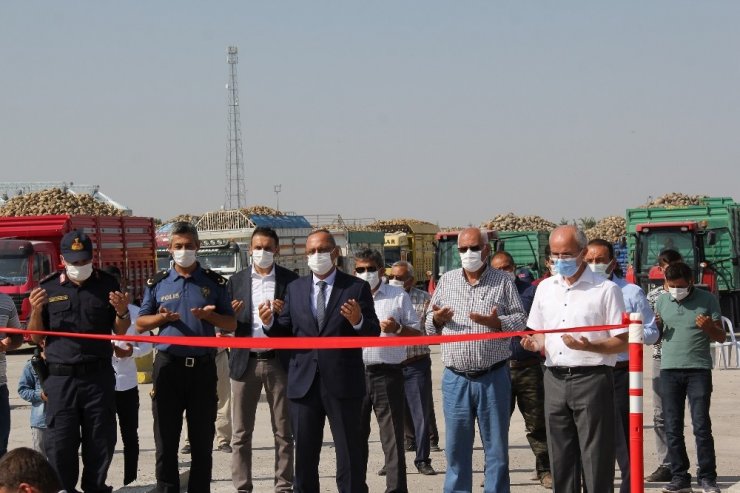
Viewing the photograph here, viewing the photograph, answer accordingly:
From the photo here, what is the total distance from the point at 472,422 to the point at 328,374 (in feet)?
3.74

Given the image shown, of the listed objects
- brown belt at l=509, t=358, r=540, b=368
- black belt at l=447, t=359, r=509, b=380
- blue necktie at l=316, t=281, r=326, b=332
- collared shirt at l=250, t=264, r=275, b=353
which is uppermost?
collared shirt at l=250, t=264, r=275, b=353

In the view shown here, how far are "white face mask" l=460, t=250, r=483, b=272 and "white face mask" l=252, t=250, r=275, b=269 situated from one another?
1785 mm

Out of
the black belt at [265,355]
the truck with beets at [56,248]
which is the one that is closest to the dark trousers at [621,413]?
the black belt at [265,355]

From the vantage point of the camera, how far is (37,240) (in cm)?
2983

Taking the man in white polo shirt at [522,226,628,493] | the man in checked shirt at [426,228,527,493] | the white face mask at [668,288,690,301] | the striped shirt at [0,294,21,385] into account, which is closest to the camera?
the man in white polo shirt at [522,226,628,493]

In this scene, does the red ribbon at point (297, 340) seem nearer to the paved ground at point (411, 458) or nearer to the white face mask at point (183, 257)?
the white face mask at point (183, 257)

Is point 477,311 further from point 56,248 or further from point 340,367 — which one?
point 56,248

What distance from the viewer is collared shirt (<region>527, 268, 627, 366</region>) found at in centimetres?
769

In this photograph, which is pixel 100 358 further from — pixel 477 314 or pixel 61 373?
pixel 477 314

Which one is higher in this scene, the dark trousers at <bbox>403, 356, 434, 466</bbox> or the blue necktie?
the blue necktie

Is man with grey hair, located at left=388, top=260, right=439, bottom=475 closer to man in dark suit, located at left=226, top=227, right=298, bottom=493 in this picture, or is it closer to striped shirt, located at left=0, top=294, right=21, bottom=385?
man in dark suit, located at left=226, top=227, right=298, bottom=493

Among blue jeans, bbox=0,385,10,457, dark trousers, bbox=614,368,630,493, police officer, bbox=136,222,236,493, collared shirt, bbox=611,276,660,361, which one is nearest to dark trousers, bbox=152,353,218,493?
police officer, bbox=136,222,236,493

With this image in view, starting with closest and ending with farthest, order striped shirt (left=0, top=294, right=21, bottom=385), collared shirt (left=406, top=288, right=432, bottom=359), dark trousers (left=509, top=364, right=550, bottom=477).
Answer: striped shirt (left=0, top=294, right=21, bottom=385) < dark trousers (left=509, top=364, right=550, bottom=477) < collared shirt (left=406, top=288, right=432, bottom=359)

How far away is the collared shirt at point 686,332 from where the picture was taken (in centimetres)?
977
